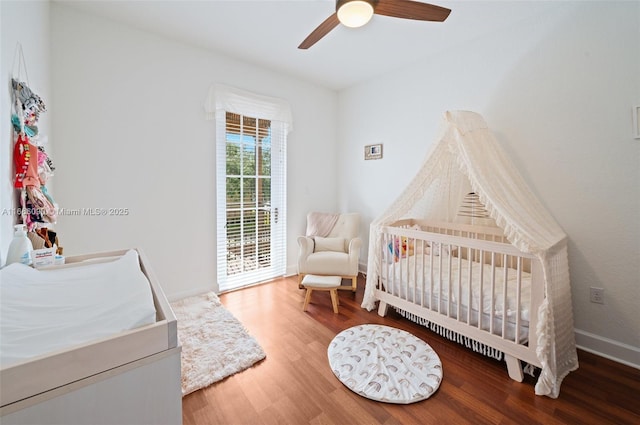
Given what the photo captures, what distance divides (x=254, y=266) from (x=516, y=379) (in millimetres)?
2735

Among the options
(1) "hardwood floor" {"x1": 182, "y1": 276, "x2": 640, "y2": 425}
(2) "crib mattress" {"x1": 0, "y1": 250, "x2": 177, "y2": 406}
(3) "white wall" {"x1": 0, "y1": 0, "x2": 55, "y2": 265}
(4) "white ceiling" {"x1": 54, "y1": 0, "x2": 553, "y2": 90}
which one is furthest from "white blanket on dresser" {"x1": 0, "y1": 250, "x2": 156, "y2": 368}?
(4) "white ceiling" {"x1": 54, "y1": 0, "x2": 553, "y2": 90}

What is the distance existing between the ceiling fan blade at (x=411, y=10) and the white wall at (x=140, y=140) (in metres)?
2.04

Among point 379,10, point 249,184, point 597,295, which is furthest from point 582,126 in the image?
point 249,184

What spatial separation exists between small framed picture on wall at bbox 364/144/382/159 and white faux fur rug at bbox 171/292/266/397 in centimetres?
259

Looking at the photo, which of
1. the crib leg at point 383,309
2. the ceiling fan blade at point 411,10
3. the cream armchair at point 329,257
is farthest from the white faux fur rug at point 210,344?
the ceiling fan blade at point 411,10

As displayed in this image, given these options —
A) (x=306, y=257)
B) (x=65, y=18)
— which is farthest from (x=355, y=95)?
(x=65, y=18)

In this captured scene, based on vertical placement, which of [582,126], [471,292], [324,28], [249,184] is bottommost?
[471,292]

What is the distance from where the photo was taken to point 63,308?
2.86 ft

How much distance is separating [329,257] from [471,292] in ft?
4.52

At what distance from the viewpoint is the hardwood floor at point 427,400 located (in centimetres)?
149

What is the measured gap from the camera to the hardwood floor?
4.88 ft

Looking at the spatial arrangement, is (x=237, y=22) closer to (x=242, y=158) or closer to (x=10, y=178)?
(x=242, y=158)

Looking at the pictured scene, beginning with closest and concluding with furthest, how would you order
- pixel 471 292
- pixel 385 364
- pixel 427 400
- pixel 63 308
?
pixel 63 308, pixel 427 400, pixel 385 364, pixel 471 292

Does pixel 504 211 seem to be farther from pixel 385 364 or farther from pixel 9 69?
pixel 9 69
